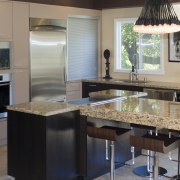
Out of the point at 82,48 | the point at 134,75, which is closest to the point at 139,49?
the point at 134,75

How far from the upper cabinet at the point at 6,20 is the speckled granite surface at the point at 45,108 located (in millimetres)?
2033

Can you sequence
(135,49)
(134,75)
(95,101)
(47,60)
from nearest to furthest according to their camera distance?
(95,101) < (47,60) < (134,75) < (135,49)

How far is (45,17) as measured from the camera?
20.8 feet

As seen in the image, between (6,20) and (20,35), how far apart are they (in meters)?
0.36

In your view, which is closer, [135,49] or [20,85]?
[20,85]

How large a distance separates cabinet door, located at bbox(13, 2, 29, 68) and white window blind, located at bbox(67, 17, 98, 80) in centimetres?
106

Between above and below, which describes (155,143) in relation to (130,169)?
above

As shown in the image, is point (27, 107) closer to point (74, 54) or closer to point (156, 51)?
point (74, 54)

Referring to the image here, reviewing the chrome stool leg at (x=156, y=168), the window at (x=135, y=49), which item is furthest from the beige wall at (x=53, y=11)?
the chrome stool leg at (x=156, y=168)

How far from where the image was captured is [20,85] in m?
6.03

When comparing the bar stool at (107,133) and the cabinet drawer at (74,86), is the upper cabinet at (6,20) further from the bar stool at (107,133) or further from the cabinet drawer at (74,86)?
the bar stool at (107,133)

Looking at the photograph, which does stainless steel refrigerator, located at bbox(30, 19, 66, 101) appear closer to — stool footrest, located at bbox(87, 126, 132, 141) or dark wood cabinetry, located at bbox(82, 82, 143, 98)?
dark wood cabinetry, located at bbox(82, 82, 143, 98)

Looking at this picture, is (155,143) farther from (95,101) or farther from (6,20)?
(6,20)

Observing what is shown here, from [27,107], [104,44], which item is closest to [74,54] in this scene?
[104,44]
